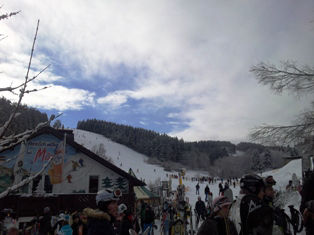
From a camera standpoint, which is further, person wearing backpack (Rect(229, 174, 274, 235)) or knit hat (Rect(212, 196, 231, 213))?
knit hat (Rect(212, 196, 231, 213))

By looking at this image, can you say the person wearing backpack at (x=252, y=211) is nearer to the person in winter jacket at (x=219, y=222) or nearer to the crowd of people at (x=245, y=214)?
the crowd of people at (x=245, y=214)

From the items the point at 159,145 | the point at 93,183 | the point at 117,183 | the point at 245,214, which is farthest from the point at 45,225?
the point at 159,145

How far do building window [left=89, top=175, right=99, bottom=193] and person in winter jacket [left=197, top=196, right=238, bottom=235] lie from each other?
14422 mm

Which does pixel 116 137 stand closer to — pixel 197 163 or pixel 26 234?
pixel 197 163

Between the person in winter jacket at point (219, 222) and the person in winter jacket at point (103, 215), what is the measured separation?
3.81 feet

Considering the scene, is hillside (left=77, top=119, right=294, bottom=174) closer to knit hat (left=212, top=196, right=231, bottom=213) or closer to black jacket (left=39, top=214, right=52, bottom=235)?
black jacket (left=39, top=214, right=52, bottom=235)

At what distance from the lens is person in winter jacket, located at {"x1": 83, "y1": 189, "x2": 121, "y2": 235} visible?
2770 millimetres

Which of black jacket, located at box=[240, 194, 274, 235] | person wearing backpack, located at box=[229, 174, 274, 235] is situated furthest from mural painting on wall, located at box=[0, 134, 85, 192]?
black jacket, located at box=[240, 194, 274, 235]

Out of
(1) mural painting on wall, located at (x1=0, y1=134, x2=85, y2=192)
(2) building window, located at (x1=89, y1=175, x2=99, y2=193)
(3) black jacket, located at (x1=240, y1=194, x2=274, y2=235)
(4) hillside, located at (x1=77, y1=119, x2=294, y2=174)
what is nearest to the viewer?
(3) black jacket, located at (x1=240, y1=194, x2=274, y2=235)

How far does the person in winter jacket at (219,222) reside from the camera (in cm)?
249

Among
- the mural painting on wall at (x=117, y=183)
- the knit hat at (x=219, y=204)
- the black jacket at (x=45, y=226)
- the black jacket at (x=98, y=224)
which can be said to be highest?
the knit hat at (x=219, y=204)

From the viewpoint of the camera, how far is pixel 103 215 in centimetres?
285

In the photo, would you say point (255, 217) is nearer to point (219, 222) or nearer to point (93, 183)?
point (219, 222)

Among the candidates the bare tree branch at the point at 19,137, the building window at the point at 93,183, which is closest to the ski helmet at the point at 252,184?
the bare tree branch at the point at 19,137
